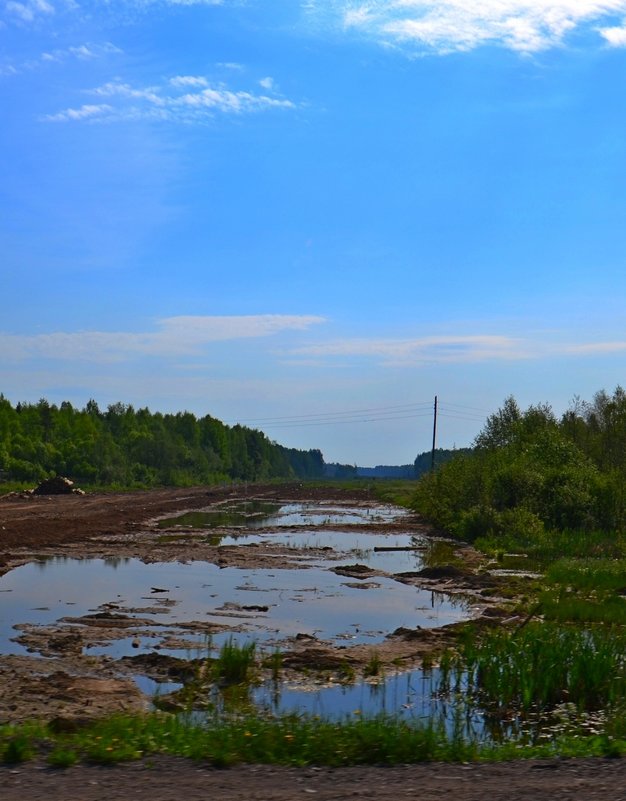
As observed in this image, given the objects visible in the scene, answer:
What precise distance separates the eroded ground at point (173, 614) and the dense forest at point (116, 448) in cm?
4890

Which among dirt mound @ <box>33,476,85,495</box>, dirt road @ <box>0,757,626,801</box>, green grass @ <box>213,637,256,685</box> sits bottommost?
green grass @ <box>213,637,256,685</box>

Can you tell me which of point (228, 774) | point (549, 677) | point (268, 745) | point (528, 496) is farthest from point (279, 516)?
point (228, 774)

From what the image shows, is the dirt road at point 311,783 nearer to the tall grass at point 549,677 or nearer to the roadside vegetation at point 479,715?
the roadside vegetation at point 479,715

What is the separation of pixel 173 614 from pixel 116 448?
88328 millimetres

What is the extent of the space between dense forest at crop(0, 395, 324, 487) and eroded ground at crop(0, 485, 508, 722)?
4890 cm

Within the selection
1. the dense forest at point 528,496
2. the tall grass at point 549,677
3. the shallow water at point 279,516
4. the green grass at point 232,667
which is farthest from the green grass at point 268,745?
the shallow water at point 279,516

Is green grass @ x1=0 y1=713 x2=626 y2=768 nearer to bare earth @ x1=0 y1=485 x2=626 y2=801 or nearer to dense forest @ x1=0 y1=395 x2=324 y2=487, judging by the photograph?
bare earth @ x1=0 y1=485 x2=626 y2=801

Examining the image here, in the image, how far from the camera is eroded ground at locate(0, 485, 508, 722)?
1366 centimetres

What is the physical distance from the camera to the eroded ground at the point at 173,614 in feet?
44.8

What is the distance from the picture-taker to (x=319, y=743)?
905 cm

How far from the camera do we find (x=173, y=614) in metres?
20.4

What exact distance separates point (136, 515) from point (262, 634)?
113 ft

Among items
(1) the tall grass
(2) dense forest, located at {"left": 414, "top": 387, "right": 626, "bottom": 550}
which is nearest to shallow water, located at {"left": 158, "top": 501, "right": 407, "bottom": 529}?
(2) dense forest, located at {"left": 414, "top": 387, "right": 626, "bottom": 550}

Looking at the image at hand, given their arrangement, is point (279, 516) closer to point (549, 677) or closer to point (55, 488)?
point (55, 488)
